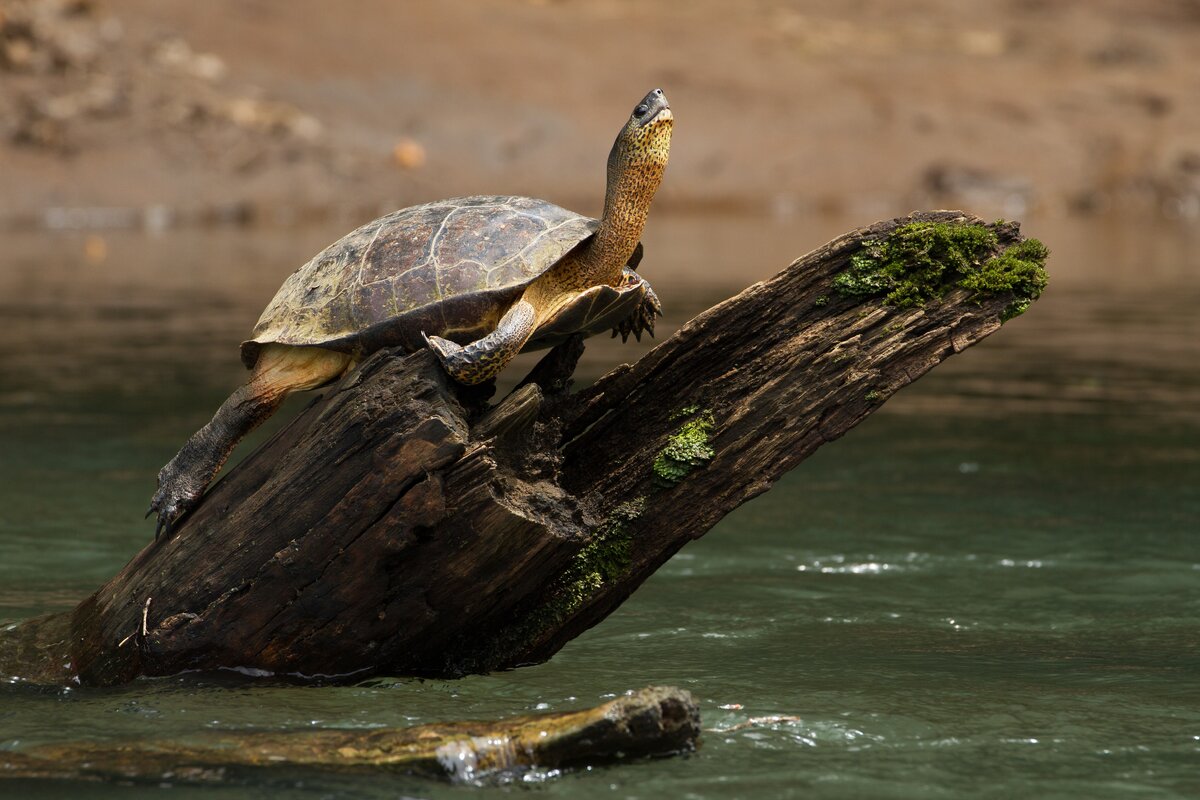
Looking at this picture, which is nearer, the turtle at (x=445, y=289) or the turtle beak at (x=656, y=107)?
the turtle at (x=445, y=289)

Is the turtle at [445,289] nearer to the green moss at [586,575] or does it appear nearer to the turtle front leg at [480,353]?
the turtle front leg at [480,353]

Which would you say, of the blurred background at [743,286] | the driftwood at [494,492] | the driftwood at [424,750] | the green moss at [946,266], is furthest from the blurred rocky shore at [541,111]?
the driftwood at [424,750]

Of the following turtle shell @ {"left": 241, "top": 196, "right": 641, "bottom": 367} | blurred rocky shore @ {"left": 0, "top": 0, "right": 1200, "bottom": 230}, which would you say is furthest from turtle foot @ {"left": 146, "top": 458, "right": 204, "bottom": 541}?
blurred rocky shore @ {"left": 0, "top": 0, "right": 1200, "bottom": 230}

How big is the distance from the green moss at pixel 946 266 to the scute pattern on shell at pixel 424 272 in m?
1.13

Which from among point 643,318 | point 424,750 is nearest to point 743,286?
point 643,318

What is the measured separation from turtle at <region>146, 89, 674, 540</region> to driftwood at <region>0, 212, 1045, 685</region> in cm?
23

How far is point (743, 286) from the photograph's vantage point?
2098cm

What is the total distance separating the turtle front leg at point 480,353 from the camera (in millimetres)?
5066

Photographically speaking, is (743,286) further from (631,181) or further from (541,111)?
(541,111)

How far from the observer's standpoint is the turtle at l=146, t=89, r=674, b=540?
545 centimetres

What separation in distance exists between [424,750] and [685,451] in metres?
1.64

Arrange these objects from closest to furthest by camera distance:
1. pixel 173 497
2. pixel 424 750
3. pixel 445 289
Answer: pixel 424 750 < pixel 445 289 < pixel 173 497

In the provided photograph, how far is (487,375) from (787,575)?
3.25 meters

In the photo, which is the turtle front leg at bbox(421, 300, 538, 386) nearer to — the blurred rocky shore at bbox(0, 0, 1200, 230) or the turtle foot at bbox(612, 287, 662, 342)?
the turtle foot at bbox(612, 287, 662, 342)
